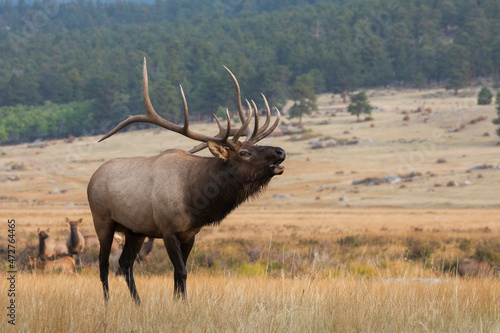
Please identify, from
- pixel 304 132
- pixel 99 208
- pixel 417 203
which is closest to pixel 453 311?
pixel 99 208

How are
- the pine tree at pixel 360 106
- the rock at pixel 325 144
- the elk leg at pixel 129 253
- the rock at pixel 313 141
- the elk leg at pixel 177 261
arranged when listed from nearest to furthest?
the elk leg at pixel 177 261, the elk leg at pixel 129 253, the rock at pixel 325 144, the rock at pixel 313 141, the pine tree at pixel 360 106

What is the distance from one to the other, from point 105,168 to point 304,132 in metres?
78.8

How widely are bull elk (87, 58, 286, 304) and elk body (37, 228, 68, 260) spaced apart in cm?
816

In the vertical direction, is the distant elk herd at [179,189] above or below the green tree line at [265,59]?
below

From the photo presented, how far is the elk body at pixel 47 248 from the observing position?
637 inches

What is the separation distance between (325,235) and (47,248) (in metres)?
13.0

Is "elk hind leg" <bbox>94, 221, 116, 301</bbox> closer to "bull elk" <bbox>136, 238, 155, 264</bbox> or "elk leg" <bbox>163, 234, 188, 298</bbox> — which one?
"elk leg" <bbox>163, 234, 188, 298</bbox>

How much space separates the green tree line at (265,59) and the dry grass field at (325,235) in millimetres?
9629

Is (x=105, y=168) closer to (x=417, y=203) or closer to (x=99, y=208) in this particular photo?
(x=99, y=208)


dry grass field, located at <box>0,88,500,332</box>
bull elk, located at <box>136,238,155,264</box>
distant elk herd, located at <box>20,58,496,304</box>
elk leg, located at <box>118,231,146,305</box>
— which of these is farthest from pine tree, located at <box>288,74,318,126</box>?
distant elk herd, located at <box>20,58,496,304</box>

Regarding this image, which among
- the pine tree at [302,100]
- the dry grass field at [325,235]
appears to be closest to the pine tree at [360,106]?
the dry grass field at [325,235]

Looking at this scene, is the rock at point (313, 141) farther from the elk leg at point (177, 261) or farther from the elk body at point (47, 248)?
the elk leg at point (177, 261)

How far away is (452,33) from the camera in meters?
155

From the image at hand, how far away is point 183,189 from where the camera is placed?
8.05m
